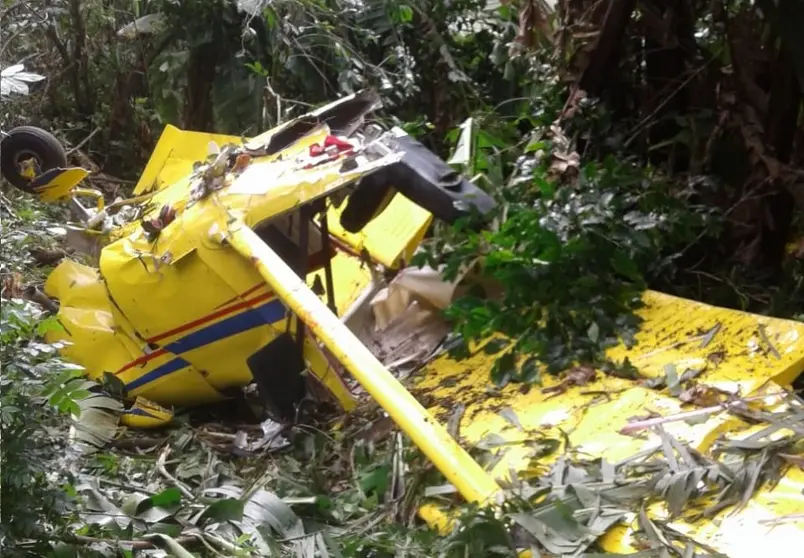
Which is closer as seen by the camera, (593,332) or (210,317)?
(593,332)

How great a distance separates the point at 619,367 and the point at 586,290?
270 mm

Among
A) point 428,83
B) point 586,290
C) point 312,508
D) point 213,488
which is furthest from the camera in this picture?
point 428,83

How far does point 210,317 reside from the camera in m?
2.38

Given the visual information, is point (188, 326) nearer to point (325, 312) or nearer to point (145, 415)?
point (145, 415)

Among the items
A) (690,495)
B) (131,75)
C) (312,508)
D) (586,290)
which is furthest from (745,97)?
(131,75)

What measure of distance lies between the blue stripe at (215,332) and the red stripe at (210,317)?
0.02 m

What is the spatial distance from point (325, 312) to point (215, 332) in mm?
605

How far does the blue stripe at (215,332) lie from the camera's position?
2.31m

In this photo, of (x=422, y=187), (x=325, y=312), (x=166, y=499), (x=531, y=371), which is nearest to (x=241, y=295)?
(x=325, y=312)

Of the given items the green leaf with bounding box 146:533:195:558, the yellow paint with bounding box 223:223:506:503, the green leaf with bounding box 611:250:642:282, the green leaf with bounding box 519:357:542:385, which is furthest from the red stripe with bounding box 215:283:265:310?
the green leaf with bounding box 611:250:642:282

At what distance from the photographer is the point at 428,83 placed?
421cm

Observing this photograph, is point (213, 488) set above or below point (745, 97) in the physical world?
below

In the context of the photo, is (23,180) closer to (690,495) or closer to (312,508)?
(312,508)

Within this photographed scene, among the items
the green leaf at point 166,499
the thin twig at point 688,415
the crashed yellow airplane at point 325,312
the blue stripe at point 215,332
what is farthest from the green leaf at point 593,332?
the green leaf at point 166,499
